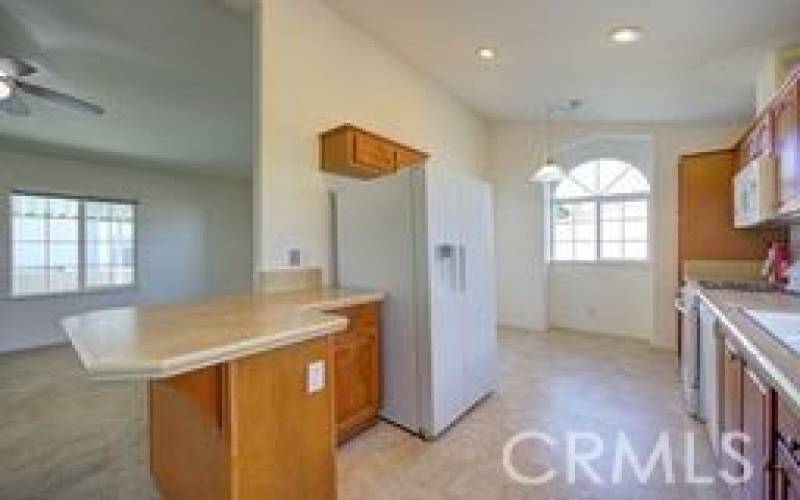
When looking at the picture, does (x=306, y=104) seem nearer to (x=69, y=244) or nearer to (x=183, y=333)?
(x=183, y=333)

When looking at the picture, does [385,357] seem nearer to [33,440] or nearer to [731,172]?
[33,440]

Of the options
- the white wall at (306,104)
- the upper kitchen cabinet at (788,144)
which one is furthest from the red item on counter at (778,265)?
the white wall at (306,104)

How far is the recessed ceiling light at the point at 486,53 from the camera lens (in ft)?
12.6

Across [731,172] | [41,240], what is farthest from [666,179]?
[41,240]

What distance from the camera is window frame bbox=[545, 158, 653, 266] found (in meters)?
6.03

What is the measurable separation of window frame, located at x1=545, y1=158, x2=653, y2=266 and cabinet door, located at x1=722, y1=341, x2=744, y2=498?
160 inches

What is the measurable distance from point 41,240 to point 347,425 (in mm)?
5845

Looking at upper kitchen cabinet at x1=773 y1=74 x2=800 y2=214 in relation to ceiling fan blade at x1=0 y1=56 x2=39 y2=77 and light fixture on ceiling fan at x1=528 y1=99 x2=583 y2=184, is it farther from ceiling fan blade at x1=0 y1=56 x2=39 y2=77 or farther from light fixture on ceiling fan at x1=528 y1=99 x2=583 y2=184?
ceiling fan blade at x1=0 y1=56 x2=39 y2=77

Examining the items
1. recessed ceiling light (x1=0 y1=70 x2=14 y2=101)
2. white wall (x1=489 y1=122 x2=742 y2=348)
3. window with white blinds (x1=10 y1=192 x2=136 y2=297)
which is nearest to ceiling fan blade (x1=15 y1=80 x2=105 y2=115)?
recessed ceiling light (x1=0 y1=70 x2=14 y2=101)

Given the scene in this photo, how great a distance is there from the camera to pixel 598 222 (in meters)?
6.45

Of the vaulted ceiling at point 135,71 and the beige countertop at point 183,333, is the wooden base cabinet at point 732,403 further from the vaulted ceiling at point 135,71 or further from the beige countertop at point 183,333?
the vaulted ceiling at point 135,71

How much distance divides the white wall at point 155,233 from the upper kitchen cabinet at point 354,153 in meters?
5.01

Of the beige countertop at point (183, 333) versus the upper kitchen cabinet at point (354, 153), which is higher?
the upper kitchen cabinet at point (354, 153)

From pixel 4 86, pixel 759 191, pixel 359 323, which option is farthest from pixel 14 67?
pixel 759 191
